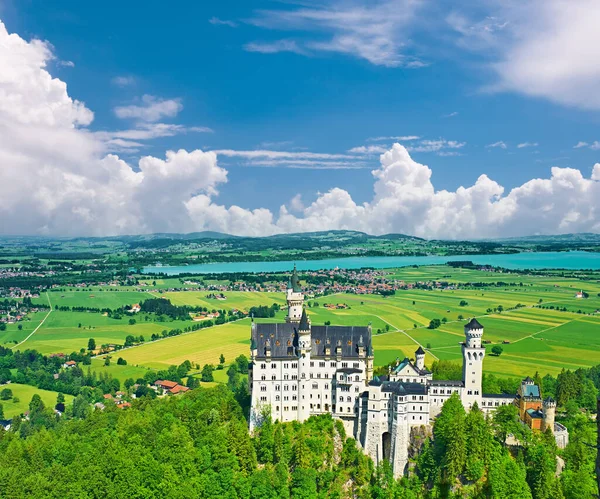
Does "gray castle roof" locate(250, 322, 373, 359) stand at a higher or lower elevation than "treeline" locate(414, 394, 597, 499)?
higher

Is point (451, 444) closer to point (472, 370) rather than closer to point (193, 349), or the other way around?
point (472, 370)

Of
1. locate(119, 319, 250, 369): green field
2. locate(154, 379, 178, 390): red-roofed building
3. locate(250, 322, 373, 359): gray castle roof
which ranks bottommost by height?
locate(154, 379, 178, 390): red-roofed building

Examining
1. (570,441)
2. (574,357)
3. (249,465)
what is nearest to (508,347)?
(574,357)

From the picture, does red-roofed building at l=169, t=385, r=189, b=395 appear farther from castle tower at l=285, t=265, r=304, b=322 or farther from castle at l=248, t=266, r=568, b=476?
castle at l=248, t=266, r=568, b=476

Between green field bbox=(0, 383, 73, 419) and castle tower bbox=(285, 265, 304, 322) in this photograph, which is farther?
green field bbox=(0, 383, 73, 419)

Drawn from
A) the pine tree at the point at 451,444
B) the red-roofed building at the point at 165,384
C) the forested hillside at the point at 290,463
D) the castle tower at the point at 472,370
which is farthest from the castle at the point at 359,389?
the red-roofed building at the point at 165,384

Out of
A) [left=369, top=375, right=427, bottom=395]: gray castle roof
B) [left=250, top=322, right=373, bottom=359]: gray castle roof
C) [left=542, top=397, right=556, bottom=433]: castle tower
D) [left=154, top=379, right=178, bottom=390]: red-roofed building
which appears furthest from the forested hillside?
[left=154, top=379, right=178, bottom=390]: red-roofed building

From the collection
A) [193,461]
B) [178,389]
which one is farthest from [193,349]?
[193,461]
